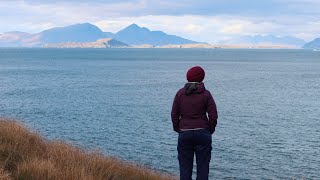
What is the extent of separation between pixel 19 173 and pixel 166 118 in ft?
129

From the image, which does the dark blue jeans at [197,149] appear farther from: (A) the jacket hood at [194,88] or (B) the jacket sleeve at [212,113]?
(A) the jacket hood at [194,88]

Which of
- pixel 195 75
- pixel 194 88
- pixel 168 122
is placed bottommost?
pixel 168 122

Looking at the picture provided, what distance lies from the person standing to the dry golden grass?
1.89m

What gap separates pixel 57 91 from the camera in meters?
74.1

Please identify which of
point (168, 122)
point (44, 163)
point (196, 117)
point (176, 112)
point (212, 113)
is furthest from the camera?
point (168, 122)

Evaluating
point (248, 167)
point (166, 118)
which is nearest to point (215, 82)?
point (166, 118)

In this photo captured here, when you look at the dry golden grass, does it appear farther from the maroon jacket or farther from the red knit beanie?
the red knit beanie

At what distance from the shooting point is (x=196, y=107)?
29.0ft

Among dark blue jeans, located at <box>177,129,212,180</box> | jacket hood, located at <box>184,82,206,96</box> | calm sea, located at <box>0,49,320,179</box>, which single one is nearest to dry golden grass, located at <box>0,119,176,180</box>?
dark blue jeans, located at <box>177,129,212,180</box>

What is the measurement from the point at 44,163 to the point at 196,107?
3.14m

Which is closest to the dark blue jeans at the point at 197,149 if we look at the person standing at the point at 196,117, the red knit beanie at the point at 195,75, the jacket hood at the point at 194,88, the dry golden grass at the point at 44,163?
the person standing at the point at 196,117

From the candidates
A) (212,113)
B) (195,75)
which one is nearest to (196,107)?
(212,113)

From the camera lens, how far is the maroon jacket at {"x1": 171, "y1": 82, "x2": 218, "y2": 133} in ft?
28.9

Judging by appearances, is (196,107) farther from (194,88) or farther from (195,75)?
(195,75)
